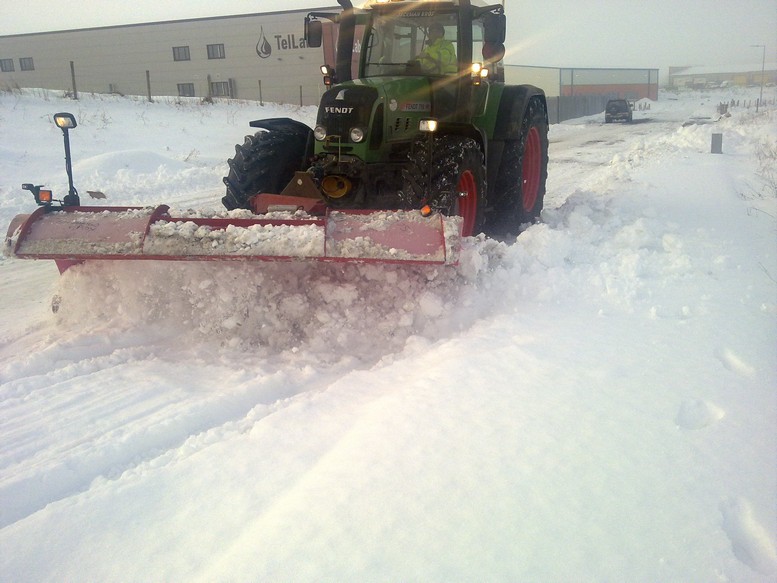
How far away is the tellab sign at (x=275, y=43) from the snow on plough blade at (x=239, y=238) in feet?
97.0

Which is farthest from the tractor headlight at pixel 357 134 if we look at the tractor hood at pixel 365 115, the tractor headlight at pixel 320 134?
the tractor headlight at pixel 320 134

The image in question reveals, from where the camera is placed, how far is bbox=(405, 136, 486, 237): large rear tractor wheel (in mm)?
4477

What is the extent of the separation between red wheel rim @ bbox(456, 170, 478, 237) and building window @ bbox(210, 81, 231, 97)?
3178cm

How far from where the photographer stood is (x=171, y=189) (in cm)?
1087

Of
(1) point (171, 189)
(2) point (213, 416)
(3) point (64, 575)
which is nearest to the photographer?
(3) point (64, 575)

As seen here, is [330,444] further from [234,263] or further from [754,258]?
[754,258]

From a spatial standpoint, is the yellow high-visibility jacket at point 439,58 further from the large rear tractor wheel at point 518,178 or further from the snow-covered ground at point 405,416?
the snow-covered ground at point 405,416

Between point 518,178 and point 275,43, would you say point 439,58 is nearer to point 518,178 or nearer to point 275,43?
point 518,178

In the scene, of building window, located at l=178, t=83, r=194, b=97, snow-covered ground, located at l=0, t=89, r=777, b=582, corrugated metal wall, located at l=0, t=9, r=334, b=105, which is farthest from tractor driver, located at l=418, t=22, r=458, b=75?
building window, located at l=178, t=83, r=194, b=97

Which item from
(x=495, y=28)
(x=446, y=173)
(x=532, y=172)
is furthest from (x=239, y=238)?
(x=532, y=172)

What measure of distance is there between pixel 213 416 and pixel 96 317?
5.93ft

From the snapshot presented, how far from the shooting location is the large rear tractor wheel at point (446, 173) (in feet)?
14.7

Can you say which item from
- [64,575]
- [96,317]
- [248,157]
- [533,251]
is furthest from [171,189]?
[64,575]

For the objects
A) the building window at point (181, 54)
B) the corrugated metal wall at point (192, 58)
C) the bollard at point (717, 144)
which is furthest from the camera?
the building window at point (181, 54)
